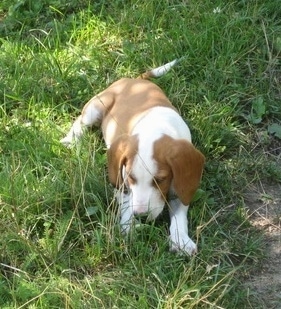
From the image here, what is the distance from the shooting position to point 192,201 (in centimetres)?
502

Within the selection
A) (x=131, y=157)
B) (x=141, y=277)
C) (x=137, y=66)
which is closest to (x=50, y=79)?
(x=137, y=66)

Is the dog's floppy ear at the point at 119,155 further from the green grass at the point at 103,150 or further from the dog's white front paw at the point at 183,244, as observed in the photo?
the dog's white front paw at the point at 183,244

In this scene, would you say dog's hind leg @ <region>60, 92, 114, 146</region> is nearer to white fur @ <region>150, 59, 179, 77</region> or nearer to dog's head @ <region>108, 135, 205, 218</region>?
white fur @ <region>150, 59, 179, 77</region>

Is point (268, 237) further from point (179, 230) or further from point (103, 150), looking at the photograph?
point (103, 150)

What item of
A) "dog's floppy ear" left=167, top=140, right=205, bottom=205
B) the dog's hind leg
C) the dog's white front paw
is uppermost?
"dog's floppy ear" left=167, top=140, right=205, bottom=205

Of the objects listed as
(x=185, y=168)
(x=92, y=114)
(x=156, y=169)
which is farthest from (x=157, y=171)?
(x=92, y=114)

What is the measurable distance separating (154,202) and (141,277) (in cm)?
47

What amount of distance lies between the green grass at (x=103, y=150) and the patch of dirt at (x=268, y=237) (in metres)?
0.07

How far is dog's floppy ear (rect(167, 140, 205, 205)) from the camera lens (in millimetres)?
4750

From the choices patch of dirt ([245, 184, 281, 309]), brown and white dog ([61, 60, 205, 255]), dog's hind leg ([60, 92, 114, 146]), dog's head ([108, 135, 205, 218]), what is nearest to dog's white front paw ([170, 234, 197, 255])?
brown and white dog ([61, 60, 205, 255])

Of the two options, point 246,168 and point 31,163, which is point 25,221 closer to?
point 31,163

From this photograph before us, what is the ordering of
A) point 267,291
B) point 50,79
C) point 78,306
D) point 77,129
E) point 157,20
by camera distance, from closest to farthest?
point 78,306
point 267,291
point 77,129
point 50,79
point 157,20

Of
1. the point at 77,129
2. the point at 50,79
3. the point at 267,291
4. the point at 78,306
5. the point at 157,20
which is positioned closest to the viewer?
the point at 78,306

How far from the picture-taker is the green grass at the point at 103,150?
4.43m
